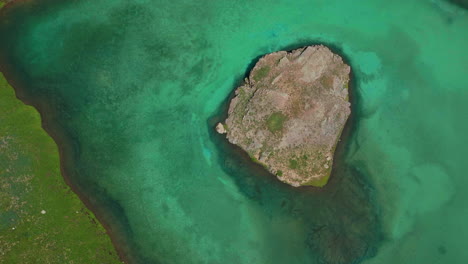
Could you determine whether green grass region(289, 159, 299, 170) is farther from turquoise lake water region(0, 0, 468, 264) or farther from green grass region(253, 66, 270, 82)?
green grass region(253, 66, 270, 82)

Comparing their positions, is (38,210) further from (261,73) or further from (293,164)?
(261,73)

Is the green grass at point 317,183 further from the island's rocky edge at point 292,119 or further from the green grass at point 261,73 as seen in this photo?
the green grass at point 261,73

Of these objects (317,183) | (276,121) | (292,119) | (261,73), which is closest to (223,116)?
(276,121)

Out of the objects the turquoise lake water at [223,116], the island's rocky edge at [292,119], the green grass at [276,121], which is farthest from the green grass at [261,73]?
the green grass at [276,121]

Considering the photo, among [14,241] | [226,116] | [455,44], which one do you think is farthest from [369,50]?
[14,241]

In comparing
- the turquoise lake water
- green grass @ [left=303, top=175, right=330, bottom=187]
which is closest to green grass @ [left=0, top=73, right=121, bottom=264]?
the turquoise lake water

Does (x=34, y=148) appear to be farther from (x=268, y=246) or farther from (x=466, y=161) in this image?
(x=466, y=161)
